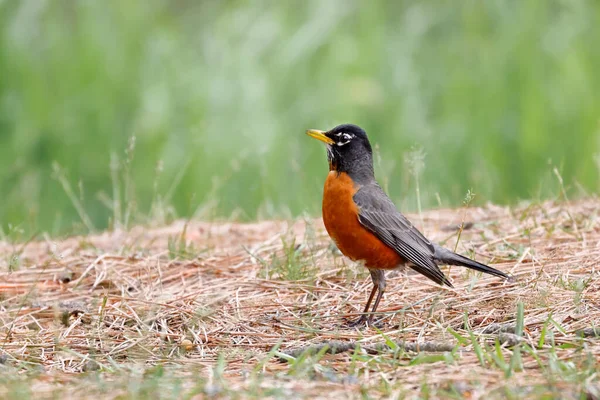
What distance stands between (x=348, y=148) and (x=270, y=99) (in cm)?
352

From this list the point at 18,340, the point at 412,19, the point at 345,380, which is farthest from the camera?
the point at 412,19

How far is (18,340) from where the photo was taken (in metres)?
3.66

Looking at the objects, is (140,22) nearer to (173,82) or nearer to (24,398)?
(173,82)

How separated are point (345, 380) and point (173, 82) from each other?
5.75m

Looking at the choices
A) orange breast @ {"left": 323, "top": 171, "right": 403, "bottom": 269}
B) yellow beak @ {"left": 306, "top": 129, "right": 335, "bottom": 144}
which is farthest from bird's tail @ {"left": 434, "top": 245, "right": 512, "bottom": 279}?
yellow beak @ {"left": 306, "top": 129, "right": 335, "bottom": 144}

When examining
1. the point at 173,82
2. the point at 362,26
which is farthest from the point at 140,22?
the point at 362,26

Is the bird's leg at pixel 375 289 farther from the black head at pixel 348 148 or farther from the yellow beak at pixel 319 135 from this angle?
the yellow beak at pixel 319 135

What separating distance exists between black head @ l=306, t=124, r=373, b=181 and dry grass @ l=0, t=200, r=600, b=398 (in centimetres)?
44

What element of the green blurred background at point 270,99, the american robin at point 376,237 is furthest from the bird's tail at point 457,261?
the green blurred background at point 270,99

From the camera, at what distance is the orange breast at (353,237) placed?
4.23 metres

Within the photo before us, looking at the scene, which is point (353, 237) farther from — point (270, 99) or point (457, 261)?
point (270, 99)

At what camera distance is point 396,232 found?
4324 millimetres

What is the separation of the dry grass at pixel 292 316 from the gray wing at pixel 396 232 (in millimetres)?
162

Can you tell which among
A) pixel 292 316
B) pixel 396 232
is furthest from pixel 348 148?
pixel 292 316
